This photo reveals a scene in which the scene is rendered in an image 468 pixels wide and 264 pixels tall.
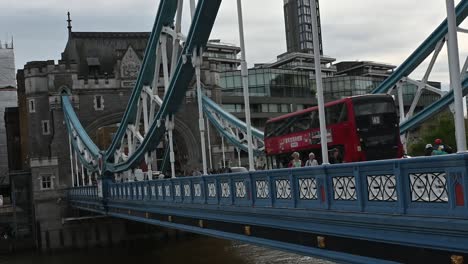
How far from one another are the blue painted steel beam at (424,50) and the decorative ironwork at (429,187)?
11.6m

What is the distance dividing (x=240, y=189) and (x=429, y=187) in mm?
6208

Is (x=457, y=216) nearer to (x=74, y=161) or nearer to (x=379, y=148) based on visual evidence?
(x=379, y=148)

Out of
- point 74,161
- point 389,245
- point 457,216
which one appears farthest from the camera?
point 74,161

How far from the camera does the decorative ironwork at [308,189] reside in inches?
388

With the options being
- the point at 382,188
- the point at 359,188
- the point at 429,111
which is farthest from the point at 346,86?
the point at 382,188

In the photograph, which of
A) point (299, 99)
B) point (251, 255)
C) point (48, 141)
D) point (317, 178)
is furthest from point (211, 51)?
point (317, 178)

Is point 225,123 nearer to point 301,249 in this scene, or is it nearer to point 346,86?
point 346,86

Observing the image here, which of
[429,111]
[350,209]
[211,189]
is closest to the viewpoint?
[350,209]

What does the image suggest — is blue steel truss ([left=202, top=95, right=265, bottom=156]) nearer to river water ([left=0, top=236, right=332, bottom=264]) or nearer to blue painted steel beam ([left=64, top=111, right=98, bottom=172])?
river water ([left=0, top=236, right=332, bottom=264])

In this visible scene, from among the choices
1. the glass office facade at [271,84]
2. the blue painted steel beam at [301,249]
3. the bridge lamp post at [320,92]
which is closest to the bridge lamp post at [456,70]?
the blue painted steel beam at [301,249]

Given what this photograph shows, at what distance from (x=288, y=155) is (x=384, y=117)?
4.28 m

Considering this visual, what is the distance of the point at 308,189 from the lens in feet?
32.9

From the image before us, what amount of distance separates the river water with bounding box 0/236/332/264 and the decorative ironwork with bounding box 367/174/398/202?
656 inches

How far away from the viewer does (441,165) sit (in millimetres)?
6707
